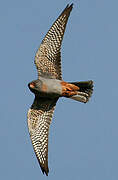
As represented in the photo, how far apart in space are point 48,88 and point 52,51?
1.20 metres

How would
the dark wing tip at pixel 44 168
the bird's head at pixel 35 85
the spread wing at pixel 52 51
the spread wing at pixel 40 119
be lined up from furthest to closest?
the spread wing at pixel 40 119 → the spread wing at pixel 52 51 → the bird's head at pixel 35 85 → the dark wing tip at pixel 44 168

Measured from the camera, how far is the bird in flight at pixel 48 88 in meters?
15.8

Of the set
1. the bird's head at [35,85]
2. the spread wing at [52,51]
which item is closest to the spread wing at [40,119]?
the bird's head at [35,85]

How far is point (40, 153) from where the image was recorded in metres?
16.0

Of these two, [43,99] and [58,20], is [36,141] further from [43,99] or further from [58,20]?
[58,20]

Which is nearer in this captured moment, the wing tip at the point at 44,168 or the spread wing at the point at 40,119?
the wing tip at the point at 44,168

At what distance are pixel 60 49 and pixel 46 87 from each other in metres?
1.29

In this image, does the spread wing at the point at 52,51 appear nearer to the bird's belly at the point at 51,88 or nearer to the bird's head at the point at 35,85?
the bird's belly at the point at 51,88

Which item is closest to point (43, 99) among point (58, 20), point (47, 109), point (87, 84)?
point (47, 109)

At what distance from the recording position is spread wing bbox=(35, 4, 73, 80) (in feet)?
52.9

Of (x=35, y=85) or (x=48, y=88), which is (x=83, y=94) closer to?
(x=48, y=88)

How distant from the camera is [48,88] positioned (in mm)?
15750

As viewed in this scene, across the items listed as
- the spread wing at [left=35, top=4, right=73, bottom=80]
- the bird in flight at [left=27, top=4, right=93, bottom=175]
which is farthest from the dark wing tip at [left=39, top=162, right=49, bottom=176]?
the spread wing at [left=35, top=4, right=73, bottom=80]

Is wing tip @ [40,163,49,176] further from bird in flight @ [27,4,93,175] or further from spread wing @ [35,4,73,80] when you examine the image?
spread wing @ [35,4,73,80]
